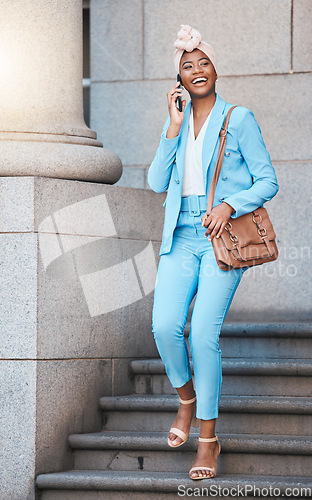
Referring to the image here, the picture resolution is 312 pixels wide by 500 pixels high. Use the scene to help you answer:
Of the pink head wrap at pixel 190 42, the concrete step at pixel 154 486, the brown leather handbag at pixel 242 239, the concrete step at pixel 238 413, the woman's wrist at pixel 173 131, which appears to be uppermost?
the pink head wrap at pixel 190 42

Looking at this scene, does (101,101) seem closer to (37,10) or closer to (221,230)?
(37,10)

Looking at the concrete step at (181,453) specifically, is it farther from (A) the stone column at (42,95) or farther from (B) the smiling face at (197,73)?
(B) the smiling face at (197,73)

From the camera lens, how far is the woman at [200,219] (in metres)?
5.07

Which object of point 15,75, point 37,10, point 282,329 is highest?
point 37,10

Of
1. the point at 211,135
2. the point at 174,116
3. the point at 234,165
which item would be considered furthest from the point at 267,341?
the point at 174,116

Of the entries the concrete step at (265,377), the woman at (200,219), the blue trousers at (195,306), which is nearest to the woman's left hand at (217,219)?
the woman at (200,219)

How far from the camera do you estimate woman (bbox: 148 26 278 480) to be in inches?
200

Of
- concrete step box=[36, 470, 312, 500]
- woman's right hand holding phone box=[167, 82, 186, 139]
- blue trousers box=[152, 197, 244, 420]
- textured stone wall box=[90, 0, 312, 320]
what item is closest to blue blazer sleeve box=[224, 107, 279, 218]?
blue trousers box=[152, 197, 244, 420]

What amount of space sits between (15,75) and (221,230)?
2.29 meters

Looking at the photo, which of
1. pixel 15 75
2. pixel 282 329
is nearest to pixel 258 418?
pixel 282 329

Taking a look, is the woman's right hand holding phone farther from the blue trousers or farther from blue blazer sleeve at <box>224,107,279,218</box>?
the blue trousers

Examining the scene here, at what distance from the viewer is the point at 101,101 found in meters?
8.45

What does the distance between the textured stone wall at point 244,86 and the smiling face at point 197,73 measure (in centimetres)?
284

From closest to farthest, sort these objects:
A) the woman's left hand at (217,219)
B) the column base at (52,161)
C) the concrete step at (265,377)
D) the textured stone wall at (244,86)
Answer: the woman's left hand at (217,219) < the concrete step at (265,377) < the column base at (52,161) < the textured stone wall at (244,86)
